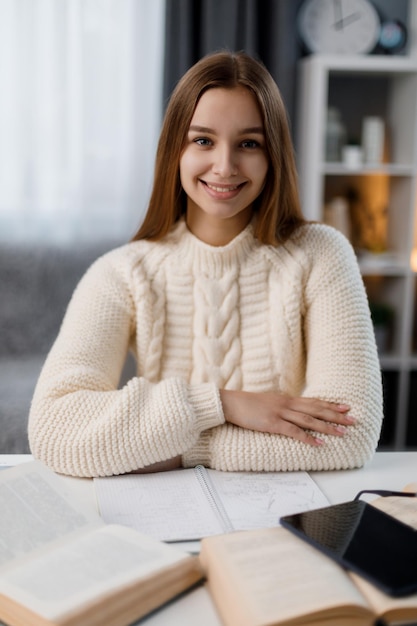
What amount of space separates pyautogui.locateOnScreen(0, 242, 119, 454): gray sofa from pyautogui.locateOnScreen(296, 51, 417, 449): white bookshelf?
898 mm

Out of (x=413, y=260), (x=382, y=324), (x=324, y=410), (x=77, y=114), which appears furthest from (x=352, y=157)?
(x=324, y=410)

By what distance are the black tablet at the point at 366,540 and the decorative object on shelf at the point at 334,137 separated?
232 centimetres

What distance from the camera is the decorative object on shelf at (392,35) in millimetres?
3152

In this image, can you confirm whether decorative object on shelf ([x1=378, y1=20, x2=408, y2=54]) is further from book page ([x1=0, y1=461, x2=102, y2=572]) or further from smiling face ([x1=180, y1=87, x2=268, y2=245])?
book page ([x1=0, y1=461, x2=102, y2=572])

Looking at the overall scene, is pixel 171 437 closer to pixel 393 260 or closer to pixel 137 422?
pixel 137 422

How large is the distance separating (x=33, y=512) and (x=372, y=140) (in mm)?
2465

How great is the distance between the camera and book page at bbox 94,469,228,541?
1.04m

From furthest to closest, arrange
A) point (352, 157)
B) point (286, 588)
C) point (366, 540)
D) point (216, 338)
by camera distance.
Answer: point (352, 157) < point (216, 338) < point (366, 540) < point (286, 588)

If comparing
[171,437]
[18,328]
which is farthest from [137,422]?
[18,328]

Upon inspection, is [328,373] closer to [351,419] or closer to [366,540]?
[351,419]

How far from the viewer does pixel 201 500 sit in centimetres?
113

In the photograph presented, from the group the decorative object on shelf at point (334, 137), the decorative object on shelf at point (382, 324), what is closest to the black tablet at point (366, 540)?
the decorative object on shelf at point (382, 324)

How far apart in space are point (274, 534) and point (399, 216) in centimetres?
246

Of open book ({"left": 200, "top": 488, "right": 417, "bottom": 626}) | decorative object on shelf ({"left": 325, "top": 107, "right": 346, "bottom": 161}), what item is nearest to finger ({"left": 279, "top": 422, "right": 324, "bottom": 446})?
open book ({"left": 200, "top": 488, "right": 417, "bottom": 626})
